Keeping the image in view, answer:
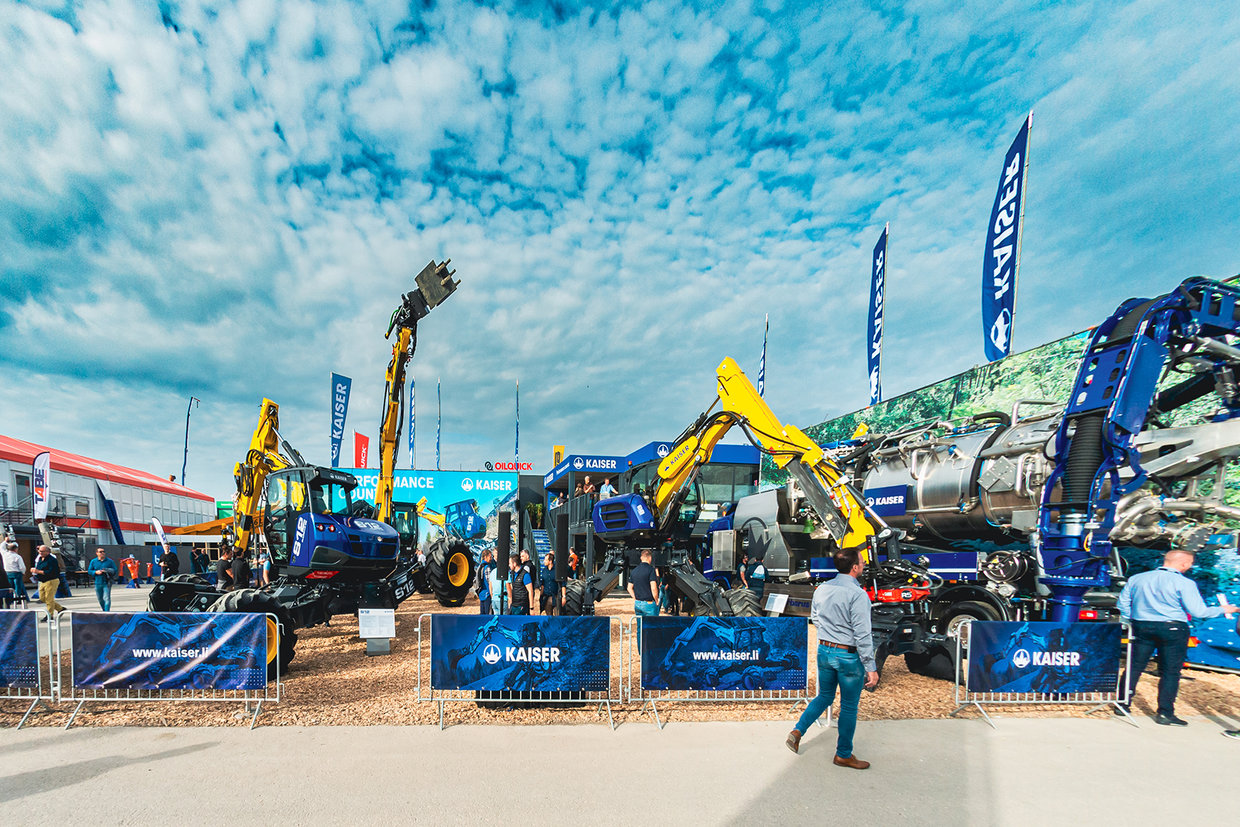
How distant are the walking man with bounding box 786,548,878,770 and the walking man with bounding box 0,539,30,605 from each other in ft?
60.0

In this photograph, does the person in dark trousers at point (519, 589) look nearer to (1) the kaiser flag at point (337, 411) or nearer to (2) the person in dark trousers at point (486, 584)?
(2) the person in dark trousers at point (486, 584)

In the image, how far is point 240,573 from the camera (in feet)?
35.3

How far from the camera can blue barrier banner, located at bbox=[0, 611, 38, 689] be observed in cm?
595

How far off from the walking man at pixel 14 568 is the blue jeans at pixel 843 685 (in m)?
18.3

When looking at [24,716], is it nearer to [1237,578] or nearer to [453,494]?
[1237,578]

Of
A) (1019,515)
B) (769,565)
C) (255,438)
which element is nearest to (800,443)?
(1019,515)

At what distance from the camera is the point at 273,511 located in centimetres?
1082

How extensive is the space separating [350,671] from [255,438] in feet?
19.8

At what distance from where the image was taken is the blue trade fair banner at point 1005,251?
1224cm

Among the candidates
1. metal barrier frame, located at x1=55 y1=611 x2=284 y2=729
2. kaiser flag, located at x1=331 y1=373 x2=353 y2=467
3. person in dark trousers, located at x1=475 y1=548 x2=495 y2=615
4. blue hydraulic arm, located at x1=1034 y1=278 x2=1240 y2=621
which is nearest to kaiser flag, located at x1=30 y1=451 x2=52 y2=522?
kaiser flag, located at x1=331 y1=373 x2=353 y2=467

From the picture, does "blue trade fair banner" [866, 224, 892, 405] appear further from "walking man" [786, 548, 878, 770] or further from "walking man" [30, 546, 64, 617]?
"walking man" [30, 546, 64, 617]

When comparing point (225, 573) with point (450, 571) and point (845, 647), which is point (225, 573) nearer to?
point (450, 571)

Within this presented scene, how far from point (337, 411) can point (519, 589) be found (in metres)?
22.1

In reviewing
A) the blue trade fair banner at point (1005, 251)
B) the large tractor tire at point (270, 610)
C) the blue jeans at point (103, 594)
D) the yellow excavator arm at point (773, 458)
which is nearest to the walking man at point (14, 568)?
the blue jeans at point (103, 594)
